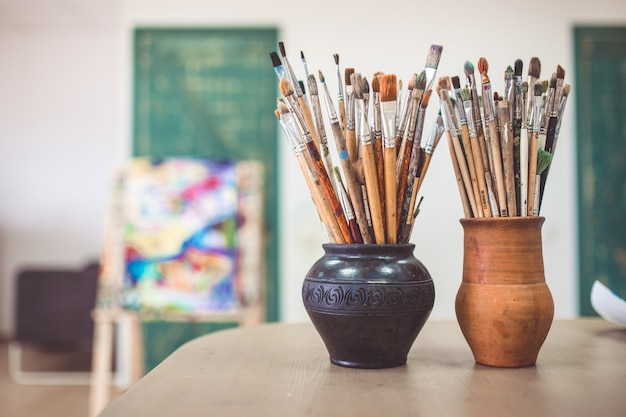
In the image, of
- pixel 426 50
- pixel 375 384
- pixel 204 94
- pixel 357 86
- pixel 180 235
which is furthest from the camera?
pixel 204 94

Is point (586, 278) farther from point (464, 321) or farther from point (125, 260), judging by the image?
point (464, 321)

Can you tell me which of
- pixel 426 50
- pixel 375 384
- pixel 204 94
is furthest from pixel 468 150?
pixel 204 94

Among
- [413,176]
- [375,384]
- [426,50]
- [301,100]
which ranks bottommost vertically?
[375,384]

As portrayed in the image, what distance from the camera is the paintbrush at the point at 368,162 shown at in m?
0.85

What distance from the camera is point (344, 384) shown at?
767 mm

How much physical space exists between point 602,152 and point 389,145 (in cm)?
273

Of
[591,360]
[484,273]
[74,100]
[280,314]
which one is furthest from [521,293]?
[74,100]

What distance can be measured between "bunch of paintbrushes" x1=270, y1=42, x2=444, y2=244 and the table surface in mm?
180

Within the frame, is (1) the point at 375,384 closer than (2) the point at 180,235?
Yes

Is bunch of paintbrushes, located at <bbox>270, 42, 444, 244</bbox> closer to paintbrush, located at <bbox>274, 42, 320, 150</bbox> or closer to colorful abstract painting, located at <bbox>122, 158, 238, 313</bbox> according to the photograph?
paintbrush, located at <bbox>274, 42, 320, 150</bbox>

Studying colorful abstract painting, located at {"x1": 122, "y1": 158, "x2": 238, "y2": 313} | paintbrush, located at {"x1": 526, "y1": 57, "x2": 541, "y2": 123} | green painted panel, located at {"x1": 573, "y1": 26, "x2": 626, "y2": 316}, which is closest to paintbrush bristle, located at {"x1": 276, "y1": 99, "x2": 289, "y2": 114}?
paintbrush, located at {"x1": 526, "y1": 57, "x2": 541, "y2": 123}

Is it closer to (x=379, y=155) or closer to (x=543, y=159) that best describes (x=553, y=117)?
(x=543, y=159)

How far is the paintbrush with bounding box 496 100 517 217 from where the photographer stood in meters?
0.86

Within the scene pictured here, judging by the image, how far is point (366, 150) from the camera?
856 millimetres
